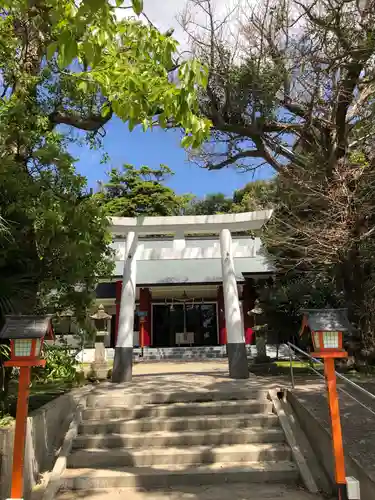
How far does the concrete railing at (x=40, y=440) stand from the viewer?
4.00 m

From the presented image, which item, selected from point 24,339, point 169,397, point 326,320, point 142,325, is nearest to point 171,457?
point 169,397

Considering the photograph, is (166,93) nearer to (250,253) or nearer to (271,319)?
(271,319)

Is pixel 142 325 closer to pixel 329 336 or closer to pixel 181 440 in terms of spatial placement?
pixel 181 440

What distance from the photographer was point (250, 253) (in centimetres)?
1399

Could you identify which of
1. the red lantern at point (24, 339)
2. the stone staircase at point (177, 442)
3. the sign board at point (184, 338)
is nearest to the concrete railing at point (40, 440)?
the stone staircase at point (177, 442)

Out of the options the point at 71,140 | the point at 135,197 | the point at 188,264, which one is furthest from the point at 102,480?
the point at 135,197

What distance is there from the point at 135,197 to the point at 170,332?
1045cm

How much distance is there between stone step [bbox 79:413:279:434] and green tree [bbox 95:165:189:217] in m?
21.3

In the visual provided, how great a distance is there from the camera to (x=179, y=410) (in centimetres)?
608

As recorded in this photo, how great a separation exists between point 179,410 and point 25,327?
10.1 feet

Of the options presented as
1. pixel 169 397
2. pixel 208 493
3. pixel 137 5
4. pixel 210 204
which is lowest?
pixel 208 493

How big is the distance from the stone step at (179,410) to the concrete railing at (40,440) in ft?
1.27

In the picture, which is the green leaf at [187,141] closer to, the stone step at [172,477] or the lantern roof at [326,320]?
the lantern roof at [326,320]

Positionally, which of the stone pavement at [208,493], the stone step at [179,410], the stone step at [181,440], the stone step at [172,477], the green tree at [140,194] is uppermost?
the green tree at [140,194]
